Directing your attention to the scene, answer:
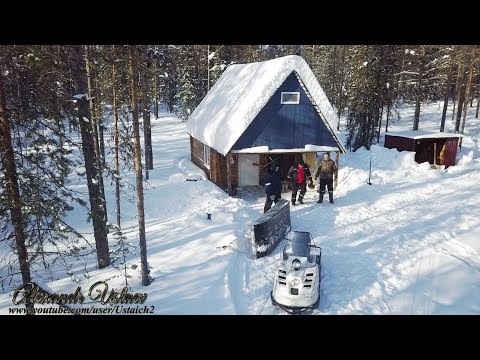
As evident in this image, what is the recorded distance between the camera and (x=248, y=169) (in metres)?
18.0

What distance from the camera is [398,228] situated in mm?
11469

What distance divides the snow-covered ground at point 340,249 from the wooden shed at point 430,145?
2901 mm

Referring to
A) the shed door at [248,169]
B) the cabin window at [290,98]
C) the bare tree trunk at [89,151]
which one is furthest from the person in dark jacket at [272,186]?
the bare tree trunk at [89,151]

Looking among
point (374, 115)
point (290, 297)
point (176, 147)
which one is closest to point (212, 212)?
point (290, 297)

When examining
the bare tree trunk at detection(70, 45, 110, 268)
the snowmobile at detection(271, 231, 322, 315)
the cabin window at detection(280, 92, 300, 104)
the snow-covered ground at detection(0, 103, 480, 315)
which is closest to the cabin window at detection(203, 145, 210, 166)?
the snow-covered ground at detection(0, 103, 480, 315)

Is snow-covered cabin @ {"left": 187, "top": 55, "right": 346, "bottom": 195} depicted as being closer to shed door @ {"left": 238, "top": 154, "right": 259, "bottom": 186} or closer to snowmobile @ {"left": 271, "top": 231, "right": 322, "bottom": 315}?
shed door @ {"left": 238, "top": 154, "right": 259, "bottom": 186}

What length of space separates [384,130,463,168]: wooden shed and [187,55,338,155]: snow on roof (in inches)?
318

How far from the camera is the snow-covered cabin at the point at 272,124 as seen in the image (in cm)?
1576

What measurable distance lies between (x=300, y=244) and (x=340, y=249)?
2742mm

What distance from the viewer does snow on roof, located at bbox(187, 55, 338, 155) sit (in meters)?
15.7

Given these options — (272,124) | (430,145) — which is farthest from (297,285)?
(430,145)

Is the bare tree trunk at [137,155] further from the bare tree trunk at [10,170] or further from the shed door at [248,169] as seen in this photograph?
the shed door at [248,169]

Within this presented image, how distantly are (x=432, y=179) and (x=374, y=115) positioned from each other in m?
10.2

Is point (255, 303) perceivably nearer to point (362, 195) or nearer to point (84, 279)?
point (84, 279)
